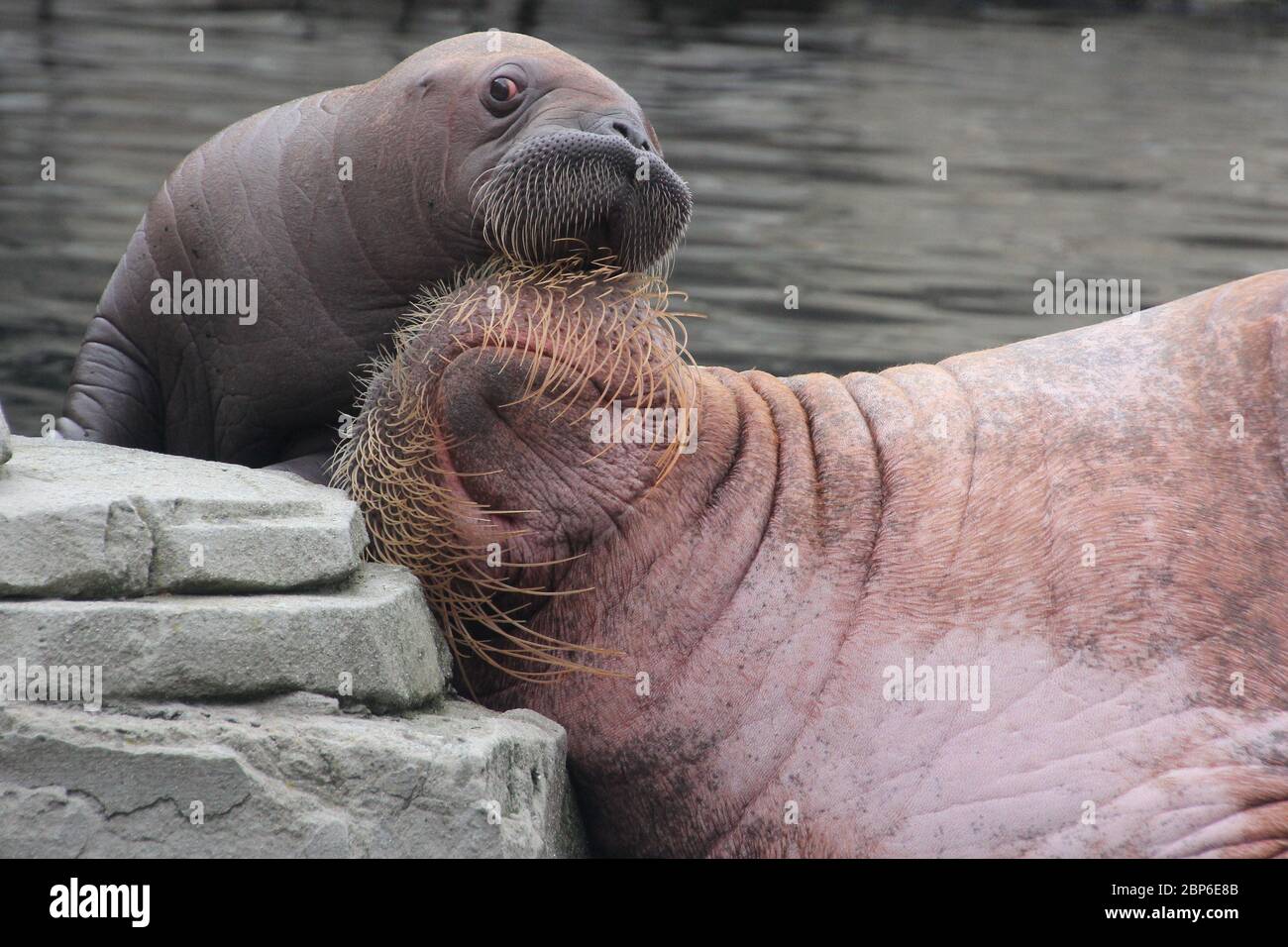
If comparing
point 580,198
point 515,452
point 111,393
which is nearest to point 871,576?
point 515,452

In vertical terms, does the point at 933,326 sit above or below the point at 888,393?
below

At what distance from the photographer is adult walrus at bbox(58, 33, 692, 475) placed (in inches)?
160

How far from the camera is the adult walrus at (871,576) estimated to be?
3488mm

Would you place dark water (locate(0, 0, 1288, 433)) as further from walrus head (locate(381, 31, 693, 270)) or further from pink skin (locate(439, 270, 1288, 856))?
pink skin (locate(439, 270, 1288, 856))

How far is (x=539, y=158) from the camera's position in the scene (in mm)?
4035

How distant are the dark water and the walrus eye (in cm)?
333

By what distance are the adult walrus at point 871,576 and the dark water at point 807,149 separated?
3.74 metres

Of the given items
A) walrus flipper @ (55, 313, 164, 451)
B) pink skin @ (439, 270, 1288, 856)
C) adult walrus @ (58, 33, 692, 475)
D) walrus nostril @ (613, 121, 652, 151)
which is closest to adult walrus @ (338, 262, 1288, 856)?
pink skin @ (439, 270, 1288, 856)

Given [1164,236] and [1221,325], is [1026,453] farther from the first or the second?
[1164,236]

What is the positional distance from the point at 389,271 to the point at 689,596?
4.28 feet

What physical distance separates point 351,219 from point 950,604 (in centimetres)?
192

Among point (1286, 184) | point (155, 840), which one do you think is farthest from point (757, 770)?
point (1286, 184)

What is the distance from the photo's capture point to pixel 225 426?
15.3 ft

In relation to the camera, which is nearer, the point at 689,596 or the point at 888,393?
the point at 689,596
